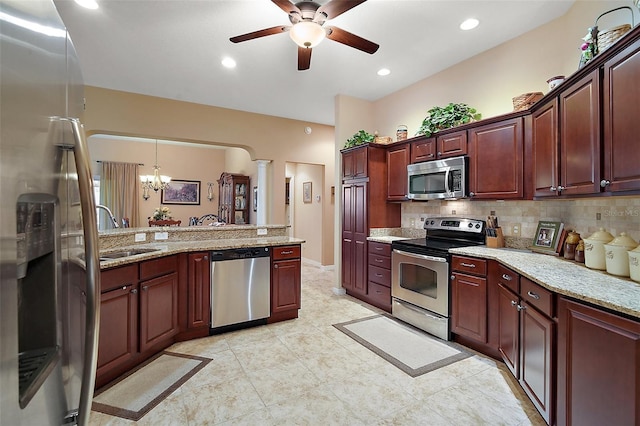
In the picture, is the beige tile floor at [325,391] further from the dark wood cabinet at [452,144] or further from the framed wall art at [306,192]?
the framed wall art at [306,192]

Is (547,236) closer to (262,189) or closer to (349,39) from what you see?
(349,39)

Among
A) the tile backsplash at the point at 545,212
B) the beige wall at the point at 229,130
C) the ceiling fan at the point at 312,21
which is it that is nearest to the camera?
the tile backsplash at the point at 545,212

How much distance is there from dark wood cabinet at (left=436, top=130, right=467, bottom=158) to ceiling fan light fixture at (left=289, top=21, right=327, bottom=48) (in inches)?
70.1

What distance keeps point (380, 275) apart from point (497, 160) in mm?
1874

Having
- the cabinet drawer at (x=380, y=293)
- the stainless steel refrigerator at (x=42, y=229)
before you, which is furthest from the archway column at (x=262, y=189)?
the stainless steel refrigerator at (x=42, y=229)

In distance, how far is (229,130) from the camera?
5191 mm

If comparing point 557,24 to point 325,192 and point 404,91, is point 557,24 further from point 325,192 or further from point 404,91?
point 325,192

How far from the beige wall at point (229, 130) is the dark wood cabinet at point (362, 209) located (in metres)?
1.62

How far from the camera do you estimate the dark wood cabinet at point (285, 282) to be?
340 centimetres

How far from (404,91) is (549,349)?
12.1 feet

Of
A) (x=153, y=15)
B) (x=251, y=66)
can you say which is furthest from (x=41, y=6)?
(x=251, y=66)

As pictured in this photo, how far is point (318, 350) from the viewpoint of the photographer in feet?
9.20

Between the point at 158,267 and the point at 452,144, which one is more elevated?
the point at 452,144

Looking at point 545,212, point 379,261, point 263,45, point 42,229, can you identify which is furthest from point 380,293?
point 42,229
